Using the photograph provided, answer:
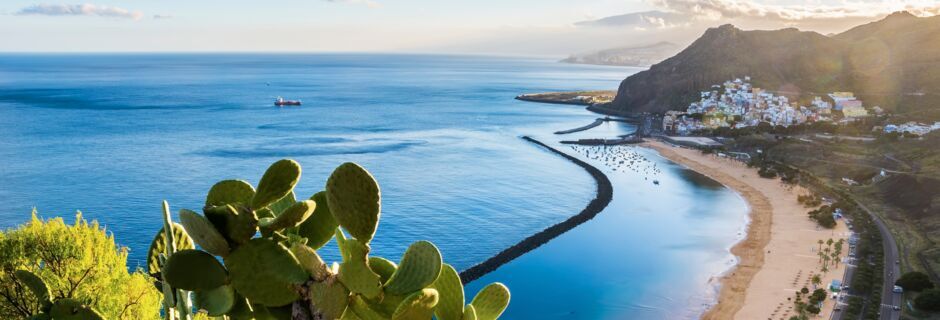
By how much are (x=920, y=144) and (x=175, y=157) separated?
7068cm

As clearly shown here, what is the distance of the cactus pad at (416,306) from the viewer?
2723mm

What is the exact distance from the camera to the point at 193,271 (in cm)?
268

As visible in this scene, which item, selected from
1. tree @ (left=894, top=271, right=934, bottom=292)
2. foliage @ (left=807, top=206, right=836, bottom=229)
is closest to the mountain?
foliage @ (left=807, top=206, right=836, bottom=229)

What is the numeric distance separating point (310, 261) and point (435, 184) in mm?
53824

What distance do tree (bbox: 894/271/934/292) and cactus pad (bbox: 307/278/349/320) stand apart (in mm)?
31062

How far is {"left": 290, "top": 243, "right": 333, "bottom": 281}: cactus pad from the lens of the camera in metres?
2.59

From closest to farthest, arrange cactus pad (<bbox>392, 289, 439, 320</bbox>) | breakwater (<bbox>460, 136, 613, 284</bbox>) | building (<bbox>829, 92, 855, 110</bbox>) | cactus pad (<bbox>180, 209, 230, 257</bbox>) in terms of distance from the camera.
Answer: cactus pad (<bbox>180, 209, 230, 257</bbox>), cactus pad (<bbox>392, 289, 439, 320</bbox>), breakwater (<bbox>460, 136, 613, 284</bbox>), building (<bbox>829, 92, 855, 110</bbox>)

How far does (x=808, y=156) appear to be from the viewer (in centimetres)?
6275

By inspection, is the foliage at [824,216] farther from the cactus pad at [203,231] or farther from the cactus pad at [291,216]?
the cactus pad at [203,231]

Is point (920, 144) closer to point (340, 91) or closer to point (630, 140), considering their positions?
point (630, 140)

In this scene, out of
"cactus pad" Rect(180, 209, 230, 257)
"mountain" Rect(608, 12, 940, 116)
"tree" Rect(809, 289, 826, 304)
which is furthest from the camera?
"mountain" Rect(608, 12, 940, 116)

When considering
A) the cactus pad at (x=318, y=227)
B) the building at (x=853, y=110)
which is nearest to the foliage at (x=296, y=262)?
the cactus pad at (x=318, y=227)

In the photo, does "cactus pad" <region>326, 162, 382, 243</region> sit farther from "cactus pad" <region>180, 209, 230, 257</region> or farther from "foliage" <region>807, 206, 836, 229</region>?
"foliage" <region>807, 206, 836, 229</region>

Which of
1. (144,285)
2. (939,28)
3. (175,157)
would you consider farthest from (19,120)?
(939,28)
